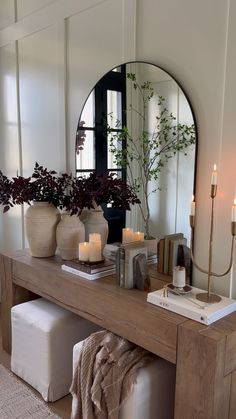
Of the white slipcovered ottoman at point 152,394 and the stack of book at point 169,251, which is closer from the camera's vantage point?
the white slipcovered ottoman at point 152,394

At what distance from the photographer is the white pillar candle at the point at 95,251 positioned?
208cm

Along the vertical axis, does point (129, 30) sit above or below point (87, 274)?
above

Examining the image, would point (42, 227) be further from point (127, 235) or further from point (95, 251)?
point (127, 235)

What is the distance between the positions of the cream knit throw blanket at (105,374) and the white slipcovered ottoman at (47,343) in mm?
335

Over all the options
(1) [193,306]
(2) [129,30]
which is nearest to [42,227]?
(1) [193,306]

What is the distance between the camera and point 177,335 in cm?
149

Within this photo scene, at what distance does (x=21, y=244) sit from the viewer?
3.17 metres

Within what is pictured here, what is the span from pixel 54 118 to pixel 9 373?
5.71 ft

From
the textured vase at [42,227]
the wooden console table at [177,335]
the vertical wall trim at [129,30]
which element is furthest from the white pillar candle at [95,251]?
the vertical wall trim at [129,30]

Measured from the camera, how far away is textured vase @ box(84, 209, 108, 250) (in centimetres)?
232

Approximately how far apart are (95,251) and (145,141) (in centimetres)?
67

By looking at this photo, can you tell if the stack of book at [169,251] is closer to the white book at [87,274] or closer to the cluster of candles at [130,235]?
the cluster of candles at [130,235]

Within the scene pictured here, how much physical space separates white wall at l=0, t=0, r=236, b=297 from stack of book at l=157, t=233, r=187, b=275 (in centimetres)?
11

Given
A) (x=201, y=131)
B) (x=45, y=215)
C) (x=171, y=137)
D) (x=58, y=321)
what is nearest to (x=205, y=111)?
(x=201, y=131)
